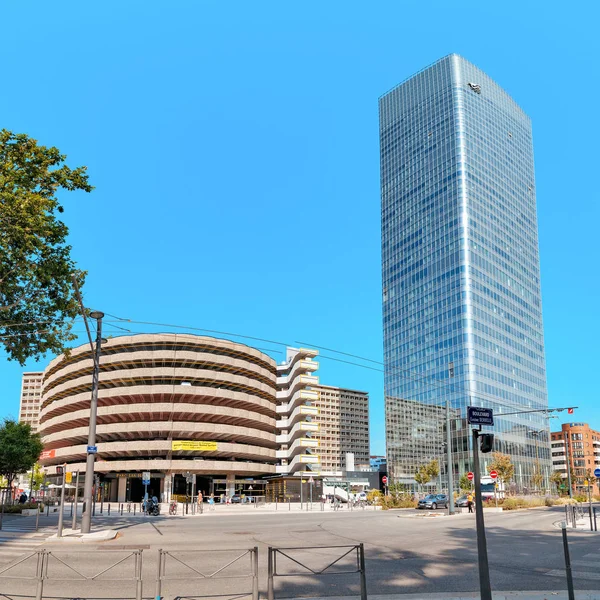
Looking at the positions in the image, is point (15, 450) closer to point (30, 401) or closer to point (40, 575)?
point (40, 575)

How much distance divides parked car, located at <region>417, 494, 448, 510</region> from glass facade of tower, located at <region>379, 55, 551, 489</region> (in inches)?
2345

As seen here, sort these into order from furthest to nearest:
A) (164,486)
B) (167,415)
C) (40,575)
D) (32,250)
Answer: (167,415) → (164,486) → (32,250) → (40,575)

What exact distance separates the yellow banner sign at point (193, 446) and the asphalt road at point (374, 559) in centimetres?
4670

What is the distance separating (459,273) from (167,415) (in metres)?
67.1

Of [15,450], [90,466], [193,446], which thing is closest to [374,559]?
[90,466]

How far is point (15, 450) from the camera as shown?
49812 mm

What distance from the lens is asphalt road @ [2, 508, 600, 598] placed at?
1223 centimetres

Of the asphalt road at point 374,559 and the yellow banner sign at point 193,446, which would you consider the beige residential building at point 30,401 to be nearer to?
the yellow banner sign at point 193,446

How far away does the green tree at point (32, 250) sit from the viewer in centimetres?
2291

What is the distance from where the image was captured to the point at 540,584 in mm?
12766

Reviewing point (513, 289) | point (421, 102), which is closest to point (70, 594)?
point (513, 289)

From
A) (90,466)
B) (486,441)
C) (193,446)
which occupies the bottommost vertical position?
(90,466)

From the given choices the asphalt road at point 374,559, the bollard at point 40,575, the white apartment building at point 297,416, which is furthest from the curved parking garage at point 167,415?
the bollard at point 40,575

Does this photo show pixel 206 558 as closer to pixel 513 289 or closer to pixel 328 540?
pixel 328 540
